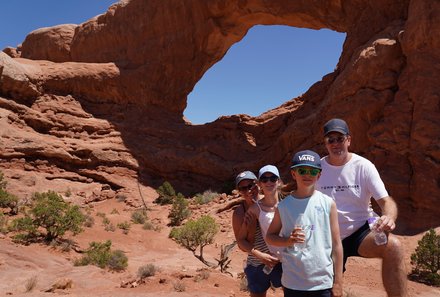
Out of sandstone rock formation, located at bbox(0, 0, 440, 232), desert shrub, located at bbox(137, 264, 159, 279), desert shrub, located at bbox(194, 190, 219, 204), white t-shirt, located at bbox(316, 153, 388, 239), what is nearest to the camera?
white t-shirt, located at bbox(316, 153, 388, 239)

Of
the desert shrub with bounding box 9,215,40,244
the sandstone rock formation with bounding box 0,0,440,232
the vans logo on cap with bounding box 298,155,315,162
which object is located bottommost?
the desert shrub with bounding box 9,215,40,244

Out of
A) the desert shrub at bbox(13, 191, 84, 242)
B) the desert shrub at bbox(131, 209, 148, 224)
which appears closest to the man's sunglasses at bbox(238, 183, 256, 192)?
the desert shrub at bbox(13, 191, 84, 242)

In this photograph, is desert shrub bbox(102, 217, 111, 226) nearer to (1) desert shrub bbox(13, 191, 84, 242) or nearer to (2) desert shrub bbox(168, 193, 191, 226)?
(2) desert shrub bbox(168, 193, 191, 226)

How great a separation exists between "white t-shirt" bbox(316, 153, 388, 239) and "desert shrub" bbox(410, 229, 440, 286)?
24.3 feet

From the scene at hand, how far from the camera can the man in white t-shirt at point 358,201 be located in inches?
110

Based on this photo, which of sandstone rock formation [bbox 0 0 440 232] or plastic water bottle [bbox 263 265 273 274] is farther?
sandstone rock formation [bbox 0 0 440 232]

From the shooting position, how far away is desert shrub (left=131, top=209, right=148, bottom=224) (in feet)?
46.5

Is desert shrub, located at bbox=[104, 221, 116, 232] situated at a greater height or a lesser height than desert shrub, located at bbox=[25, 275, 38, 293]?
greater

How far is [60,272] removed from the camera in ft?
24.5

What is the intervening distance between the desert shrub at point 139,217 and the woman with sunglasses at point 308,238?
1223cm

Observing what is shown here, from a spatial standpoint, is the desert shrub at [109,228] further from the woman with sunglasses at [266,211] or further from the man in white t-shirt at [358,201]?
the man in white t-shirt at [358,201]

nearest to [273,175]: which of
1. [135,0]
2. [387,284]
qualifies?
[387,284]

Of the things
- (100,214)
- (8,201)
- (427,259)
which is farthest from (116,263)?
(427,259)

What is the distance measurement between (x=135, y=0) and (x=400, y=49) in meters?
14.7
